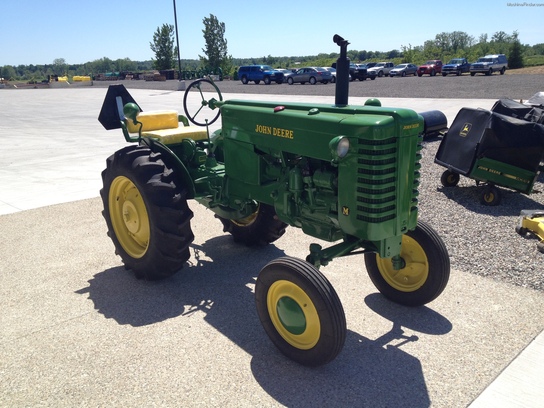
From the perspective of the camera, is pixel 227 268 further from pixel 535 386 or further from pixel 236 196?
pixel 535 386

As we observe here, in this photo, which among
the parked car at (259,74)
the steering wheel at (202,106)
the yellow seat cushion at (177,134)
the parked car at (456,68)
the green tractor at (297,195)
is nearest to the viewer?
the green tractor at (297,195)

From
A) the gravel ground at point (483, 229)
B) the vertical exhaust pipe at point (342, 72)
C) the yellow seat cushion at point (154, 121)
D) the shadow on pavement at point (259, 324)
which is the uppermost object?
the vertical exhaust pipe at point (342, 72)

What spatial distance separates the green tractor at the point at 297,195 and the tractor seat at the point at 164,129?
1cm

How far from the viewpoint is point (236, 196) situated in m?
4.22

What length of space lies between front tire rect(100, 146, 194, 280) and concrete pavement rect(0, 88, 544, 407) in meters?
0.26

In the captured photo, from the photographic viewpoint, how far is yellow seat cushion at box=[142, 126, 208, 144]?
4.62 m

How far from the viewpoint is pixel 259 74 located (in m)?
34.4

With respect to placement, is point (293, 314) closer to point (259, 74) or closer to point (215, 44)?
point (259, 74)

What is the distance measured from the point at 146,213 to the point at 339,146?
221 cm

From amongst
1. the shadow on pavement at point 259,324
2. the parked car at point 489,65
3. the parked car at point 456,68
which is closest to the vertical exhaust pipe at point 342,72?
the shadow on pavement at point 259,324

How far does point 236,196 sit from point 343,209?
4.29ft

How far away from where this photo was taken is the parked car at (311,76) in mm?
32531

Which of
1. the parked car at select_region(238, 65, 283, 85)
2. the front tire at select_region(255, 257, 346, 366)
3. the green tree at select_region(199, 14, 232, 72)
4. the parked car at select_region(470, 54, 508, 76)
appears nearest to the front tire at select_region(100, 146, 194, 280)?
the front tire at select_region(255, 257, 346, 366)

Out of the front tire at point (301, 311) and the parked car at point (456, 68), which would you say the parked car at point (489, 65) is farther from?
the front tire at point (301, 311)
